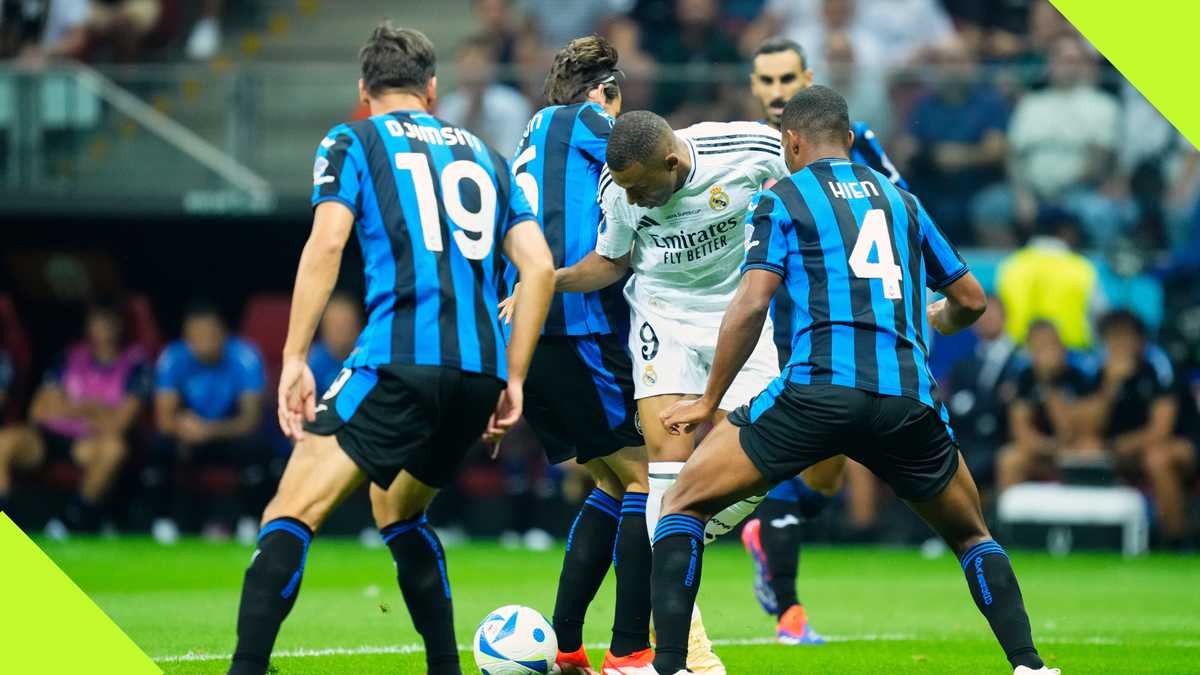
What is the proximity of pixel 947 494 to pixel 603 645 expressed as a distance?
8.66ft

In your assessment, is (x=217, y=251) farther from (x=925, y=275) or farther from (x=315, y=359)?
(x=925, y=275)

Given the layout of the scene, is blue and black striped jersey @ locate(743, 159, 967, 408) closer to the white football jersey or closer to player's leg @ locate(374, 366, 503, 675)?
the white football jersey

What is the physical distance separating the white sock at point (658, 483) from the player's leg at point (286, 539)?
1569mm

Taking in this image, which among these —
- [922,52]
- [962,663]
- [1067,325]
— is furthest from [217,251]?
[962,663]

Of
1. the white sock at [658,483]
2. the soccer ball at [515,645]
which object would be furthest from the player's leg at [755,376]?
the soccer ball at [515,645]

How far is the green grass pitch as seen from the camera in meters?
7.68

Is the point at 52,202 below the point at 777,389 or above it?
below

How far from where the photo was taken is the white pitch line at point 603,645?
751 centimetres

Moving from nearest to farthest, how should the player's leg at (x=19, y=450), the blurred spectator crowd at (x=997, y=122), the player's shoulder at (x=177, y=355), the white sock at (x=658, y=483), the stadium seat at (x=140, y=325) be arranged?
1. the white sock at (x=658, y=483)
2. the blurred spectator crowd at (x=997, y=122)
3. the player's shoulder at (x=177, y=355)
4. the player's leg at (x=19, y=450)
5. the stadium seat at (x=140, y=325)

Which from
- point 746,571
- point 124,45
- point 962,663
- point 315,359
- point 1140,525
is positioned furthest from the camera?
point 124,45

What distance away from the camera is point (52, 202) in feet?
53.3

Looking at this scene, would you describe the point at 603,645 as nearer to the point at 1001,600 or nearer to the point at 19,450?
the point at 1001,600

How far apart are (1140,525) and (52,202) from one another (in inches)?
405

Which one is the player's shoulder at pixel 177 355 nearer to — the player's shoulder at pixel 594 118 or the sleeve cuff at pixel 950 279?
the player's shoulder at pixel 594 118
